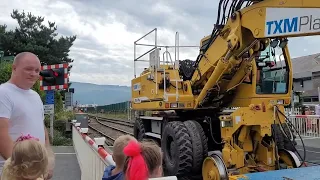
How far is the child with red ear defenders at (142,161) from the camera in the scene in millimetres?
2363

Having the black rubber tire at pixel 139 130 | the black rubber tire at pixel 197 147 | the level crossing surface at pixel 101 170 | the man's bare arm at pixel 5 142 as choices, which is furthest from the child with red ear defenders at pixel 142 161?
the black rubber tire at pixel 139 130

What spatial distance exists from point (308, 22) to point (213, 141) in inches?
141

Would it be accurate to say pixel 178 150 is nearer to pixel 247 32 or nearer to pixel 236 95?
pixel 236 95

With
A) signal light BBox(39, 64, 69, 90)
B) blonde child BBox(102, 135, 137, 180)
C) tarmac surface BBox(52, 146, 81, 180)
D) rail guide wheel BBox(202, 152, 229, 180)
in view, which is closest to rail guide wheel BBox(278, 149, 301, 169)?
rail guide wheel BBox(202, 152, 229, 180)

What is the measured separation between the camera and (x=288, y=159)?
266 inches

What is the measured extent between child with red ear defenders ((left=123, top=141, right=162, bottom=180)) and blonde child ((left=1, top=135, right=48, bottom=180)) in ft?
1.73

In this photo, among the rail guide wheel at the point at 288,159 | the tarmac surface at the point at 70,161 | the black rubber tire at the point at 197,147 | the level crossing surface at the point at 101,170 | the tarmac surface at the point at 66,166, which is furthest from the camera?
the tarmac surface at the point at 70,161

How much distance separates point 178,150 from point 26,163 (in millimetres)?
5017

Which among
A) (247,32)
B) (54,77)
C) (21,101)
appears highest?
(247,32)

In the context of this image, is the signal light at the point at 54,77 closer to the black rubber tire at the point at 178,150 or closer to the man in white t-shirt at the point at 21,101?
the black rubber tire at the point at 178,150

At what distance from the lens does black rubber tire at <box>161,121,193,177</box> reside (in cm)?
702

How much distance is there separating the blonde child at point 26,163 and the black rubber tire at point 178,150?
4893mm

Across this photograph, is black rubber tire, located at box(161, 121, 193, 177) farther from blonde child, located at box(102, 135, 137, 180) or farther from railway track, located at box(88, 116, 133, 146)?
railway track, located at box(88, 116, 133, 146)

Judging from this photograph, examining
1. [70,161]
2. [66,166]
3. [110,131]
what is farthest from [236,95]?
[110,131]
